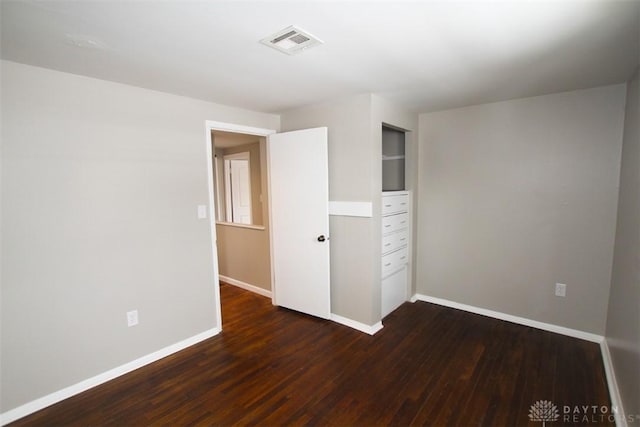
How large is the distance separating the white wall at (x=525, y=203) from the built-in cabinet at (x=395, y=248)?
0.94 feet

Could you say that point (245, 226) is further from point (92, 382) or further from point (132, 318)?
point (92, 382)

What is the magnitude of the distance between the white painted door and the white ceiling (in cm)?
70

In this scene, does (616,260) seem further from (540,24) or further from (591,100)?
(540,24)

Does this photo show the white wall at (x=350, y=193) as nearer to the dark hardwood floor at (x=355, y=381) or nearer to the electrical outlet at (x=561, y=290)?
the dark hardwood floor at (x=355, y=381)

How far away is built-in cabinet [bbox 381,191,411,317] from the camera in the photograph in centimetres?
318

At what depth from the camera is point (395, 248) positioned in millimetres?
3383

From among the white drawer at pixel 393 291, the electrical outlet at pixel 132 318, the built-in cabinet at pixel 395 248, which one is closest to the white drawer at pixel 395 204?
the built-in cabinet at pixel 395 248

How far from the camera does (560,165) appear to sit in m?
2.80

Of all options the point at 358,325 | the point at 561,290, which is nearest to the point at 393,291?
the point at 358,325

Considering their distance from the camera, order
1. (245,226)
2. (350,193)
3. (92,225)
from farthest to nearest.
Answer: (245,226), (350,193), (92,225)

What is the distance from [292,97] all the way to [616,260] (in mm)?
3098

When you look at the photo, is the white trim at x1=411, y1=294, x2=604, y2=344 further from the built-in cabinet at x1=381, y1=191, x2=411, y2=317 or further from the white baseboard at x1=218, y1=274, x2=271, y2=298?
the white baseboard at x1=218, y1=274, x2=271, y2=298

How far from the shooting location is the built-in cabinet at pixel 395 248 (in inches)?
125

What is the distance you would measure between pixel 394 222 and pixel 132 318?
2.64 meters
